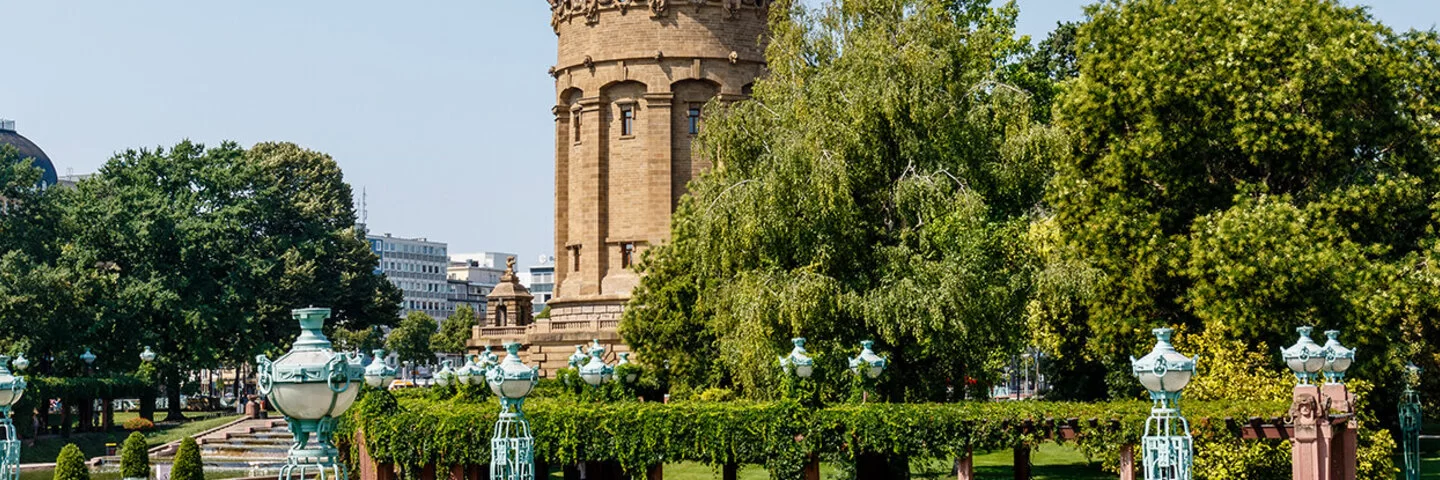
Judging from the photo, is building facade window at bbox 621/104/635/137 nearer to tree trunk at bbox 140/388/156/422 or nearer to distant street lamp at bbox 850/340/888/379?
tree trunk at bbox 140/388/156/422

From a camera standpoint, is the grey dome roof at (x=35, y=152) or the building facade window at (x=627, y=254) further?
the grey dome roof at (x=35, y=152)

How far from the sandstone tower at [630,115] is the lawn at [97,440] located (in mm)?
12294

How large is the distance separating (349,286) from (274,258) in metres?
11.5

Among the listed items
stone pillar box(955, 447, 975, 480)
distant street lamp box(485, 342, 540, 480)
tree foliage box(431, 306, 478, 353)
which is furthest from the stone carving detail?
tree foliage box(431, 306, 478, 353)

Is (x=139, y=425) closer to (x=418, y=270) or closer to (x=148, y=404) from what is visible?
(x=148, y=404)

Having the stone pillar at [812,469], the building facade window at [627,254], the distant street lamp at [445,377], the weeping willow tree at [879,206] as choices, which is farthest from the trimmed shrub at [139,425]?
the stone pillar at [812,469]

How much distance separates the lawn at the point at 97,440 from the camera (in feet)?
175

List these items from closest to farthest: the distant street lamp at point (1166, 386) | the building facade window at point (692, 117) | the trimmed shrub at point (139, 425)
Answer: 1. the distant street lamp at point (1166, 386)
2. the building facade window at point (692, 117)
3. the trimmed shrub at point (139, 425)

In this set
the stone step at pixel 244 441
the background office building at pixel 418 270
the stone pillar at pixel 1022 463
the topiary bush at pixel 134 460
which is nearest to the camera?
the stone pillar at pixel 1022 463

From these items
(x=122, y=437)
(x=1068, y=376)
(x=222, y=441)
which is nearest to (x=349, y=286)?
(x=122, y=437)

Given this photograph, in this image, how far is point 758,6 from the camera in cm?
5641

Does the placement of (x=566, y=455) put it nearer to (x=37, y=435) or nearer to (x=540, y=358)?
(x=540, y=358)

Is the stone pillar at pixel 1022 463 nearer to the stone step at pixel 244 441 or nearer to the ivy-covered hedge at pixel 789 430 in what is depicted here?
the ivy-covered hedge at pixel 789 430

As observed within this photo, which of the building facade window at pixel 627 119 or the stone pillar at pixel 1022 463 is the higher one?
the building facade window at pixel 627 119
